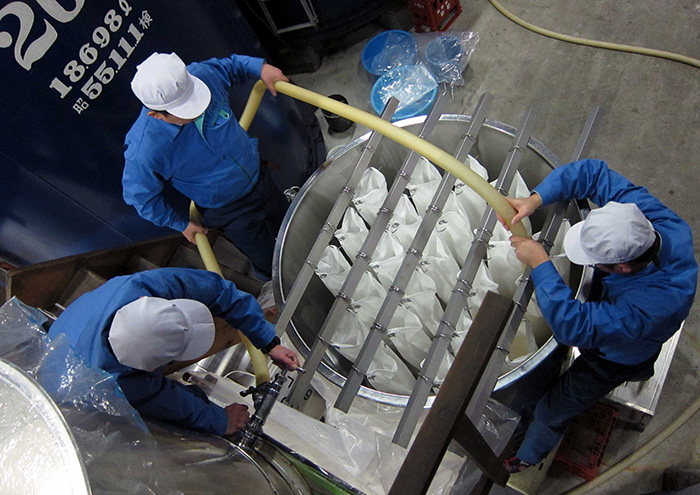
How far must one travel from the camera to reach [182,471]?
3.58ft

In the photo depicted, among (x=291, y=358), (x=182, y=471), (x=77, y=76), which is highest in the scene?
(x=77, y=76)

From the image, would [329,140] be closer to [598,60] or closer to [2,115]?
[598,60]

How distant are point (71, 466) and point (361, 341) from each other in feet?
4.23

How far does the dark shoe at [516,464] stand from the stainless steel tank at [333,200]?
1.64ft

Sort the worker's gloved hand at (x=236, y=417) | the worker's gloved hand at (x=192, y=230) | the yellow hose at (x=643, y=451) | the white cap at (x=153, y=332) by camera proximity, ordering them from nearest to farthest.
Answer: the white cap at (x=153, y=332) → the worker's gloved hand at (x=236, y=417) → the yellow hose at (x=643, y=451) → the worker's gloved hand at (x=192, y=230)

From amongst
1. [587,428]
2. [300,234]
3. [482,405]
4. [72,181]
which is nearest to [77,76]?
[72,181]

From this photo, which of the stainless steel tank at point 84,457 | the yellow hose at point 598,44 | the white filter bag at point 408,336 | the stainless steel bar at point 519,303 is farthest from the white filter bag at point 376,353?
the yellow hose at point 598,44

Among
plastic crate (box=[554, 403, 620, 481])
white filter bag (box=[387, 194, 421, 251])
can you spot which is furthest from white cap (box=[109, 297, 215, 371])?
plastic crate (box=[554, 403, 620, 481])

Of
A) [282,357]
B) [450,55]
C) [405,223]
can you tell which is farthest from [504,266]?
[450,55]

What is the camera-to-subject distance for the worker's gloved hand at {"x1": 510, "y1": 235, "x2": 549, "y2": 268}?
1639 mm

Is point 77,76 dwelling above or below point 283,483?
above

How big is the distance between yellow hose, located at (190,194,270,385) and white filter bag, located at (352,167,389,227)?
2.28ft

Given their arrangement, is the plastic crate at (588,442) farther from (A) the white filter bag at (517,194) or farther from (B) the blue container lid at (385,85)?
(B) the blue container lid at (385,85)

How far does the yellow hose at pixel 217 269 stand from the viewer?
2014 mm
